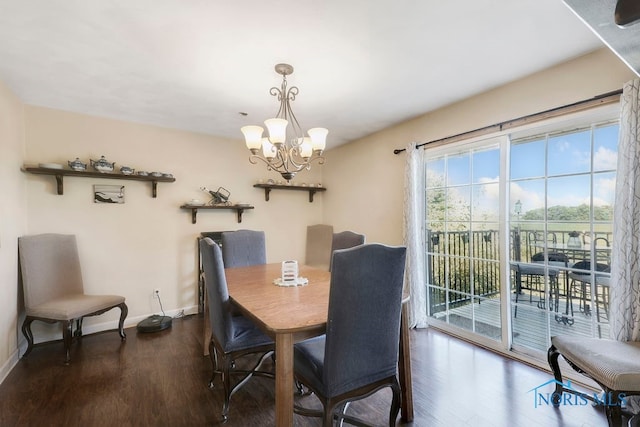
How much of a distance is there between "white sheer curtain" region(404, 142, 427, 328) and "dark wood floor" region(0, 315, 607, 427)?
447 mm

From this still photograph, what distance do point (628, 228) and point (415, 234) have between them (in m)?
1.63

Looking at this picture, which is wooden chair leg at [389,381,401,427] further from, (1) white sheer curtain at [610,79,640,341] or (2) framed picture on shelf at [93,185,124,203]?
(2) framed picture on shelf at [93,185,124,203]

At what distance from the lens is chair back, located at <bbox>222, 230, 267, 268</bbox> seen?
116 inches

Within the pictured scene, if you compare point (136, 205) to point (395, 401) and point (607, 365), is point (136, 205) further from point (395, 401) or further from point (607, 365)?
point (607, 365)

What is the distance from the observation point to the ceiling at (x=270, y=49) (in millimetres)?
1583

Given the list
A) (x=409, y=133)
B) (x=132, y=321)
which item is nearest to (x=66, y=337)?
(x=132, y=321)

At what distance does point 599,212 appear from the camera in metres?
2.08

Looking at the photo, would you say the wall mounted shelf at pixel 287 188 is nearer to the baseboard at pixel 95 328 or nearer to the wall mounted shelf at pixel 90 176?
the wall mounted shelf at pixel 90 176

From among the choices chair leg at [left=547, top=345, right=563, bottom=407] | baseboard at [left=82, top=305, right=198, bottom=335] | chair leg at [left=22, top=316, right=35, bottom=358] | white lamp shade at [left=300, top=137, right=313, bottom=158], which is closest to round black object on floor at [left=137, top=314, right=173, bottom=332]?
baseboard at [left=82, top=305, right=198, bottom=335]

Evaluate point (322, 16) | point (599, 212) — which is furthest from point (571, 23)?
point (322, 16)

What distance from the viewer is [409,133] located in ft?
11.2

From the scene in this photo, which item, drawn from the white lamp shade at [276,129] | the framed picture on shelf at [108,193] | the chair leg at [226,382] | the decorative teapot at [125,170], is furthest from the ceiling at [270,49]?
the chair leg at [226,382]

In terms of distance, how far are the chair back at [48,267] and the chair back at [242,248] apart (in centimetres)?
162

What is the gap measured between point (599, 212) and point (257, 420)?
9.28 ft
